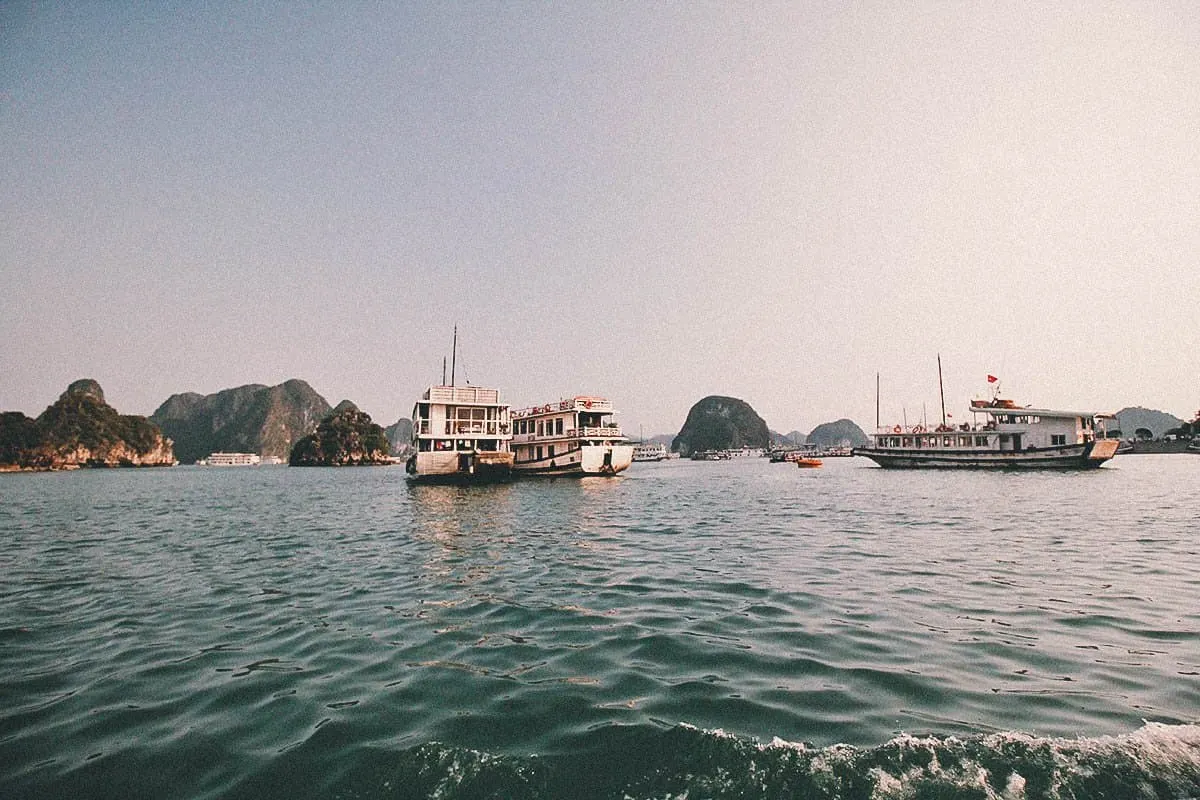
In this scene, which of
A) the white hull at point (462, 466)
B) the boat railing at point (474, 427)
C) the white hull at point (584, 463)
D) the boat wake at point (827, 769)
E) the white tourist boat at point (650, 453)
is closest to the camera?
the boat wake at point (827, 769)

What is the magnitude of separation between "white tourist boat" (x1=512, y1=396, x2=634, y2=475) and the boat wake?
146 ft

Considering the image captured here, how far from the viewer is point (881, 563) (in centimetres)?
1270

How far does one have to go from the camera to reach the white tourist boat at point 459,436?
46.5 metres

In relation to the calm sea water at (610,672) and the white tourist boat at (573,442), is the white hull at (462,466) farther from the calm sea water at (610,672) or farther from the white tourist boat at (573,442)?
the calm sea water at (610,672)

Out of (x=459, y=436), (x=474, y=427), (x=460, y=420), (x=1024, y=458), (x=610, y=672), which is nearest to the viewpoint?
(x=610, y=672)

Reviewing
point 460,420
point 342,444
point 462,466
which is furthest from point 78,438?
point 462,466

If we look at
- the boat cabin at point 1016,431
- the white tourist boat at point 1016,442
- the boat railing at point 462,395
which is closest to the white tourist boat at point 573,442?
the boat railing at point 462,395

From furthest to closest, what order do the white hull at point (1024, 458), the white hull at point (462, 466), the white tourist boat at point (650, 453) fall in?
1. the white tourist boat at point (650, 453)
2. the white hull at point (1024, 458)
3. the white hull at point (462, 466)

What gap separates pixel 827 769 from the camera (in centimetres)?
402

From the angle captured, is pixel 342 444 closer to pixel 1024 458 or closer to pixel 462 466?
pixel 462 466

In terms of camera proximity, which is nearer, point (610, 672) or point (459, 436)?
point (610, 672)

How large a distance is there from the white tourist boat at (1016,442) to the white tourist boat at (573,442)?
31842 mm

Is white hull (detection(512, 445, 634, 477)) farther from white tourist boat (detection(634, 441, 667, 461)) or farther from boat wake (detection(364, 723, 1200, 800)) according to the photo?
white tourist boat (detection(634, 441, 667, 461))

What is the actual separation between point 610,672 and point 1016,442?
66.2 m
